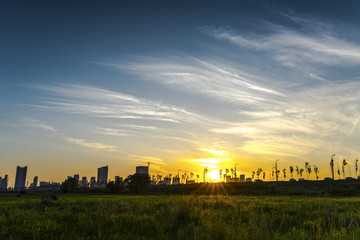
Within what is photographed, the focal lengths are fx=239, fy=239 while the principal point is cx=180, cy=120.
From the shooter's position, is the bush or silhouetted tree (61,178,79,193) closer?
the bush

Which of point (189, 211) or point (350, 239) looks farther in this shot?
point (189, 211)

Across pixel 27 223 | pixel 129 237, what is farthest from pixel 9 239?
pixel 129 237

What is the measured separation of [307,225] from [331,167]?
20291cm

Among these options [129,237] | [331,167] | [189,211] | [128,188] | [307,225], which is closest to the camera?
[129,237]

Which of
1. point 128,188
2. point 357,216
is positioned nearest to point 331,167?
point 128,188

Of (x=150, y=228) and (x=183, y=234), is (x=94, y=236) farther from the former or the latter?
(x=183, y=234)

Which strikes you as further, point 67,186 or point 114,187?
→ point 67,186

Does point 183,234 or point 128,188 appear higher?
point 183,234

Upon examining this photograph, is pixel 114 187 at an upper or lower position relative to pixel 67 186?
upper

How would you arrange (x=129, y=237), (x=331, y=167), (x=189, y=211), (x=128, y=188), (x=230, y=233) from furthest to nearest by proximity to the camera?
(x=331, y=167) → (x=128, y=188) → (x=189, y=211) → (x=129, y=237) → (x=230, y=233)

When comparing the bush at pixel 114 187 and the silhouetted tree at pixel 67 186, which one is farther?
the silhouetted tree at pixel 67 186

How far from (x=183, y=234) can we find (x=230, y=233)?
4.51ft

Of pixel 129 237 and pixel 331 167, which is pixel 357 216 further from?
pixel 331 167

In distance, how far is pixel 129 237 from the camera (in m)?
6.80
